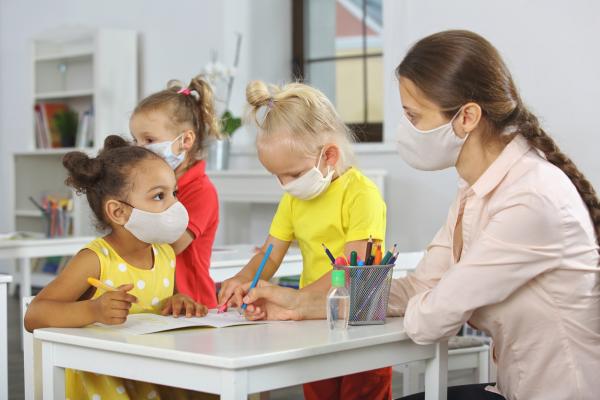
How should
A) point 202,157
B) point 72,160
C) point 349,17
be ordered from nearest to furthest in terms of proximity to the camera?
1. point 72,160
2. point 202,157
3. point 349,17

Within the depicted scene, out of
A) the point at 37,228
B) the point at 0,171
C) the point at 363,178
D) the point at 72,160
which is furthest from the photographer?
the point at 0,171

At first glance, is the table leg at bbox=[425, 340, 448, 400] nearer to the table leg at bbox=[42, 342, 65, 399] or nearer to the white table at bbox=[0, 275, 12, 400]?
the table leg at bbox=[42, 342, 65, 399]

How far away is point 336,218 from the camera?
218cm

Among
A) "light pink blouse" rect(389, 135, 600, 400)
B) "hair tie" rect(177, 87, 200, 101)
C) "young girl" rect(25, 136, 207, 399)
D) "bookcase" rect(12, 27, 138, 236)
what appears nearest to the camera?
"light pink blouse" rect(389, 135, 600, 400)

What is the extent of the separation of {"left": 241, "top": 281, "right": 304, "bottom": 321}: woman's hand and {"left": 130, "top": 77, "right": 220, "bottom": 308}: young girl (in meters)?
0.59

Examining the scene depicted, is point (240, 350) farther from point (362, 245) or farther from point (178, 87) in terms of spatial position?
point (178, 87)

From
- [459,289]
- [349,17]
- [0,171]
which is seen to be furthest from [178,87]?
[0,171]

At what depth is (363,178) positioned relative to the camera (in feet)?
7.22

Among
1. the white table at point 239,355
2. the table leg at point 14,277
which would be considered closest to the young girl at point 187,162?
the white table at point 239,355

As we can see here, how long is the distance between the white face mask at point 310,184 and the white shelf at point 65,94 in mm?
4703

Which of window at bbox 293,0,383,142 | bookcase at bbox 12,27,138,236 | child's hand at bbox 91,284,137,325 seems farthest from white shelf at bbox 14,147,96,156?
child's hand at bbox 91,284,137,325

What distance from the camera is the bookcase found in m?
6.48

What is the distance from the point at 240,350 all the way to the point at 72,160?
29.1 inches

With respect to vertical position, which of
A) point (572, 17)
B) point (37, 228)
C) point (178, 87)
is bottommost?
point (37, 228)
